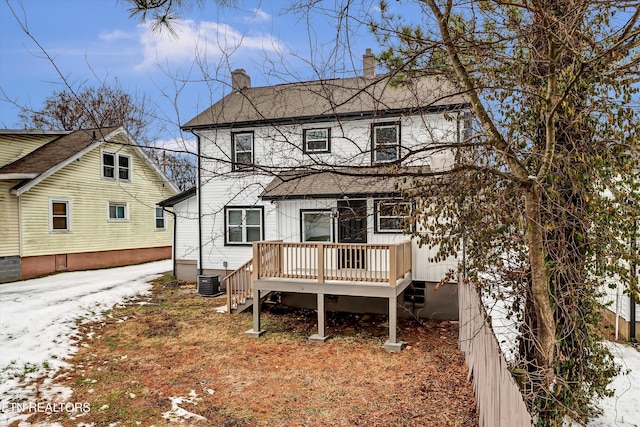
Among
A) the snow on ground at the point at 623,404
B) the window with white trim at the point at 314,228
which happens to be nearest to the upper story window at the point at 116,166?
the window with white trim at the point at 314,228

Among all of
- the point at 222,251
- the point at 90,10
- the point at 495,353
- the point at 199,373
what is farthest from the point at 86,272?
the point at 495,353

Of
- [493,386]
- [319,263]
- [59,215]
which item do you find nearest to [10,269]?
[59,215]

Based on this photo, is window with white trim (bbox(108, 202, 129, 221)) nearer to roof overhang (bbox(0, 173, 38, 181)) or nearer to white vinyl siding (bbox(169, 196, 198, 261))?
roof overhang (bbox(0, 173, 38, 181))

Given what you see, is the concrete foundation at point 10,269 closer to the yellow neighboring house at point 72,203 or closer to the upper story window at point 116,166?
the yellow neighboring house at point 72,203

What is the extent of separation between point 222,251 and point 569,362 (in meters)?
11.9

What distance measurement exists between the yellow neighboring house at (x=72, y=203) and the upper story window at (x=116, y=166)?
0.09 feet

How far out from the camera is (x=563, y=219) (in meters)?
3.85

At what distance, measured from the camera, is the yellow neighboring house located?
1599 centimetres

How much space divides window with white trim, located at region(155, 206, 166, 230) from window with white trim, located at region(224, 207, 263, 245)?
10.3m

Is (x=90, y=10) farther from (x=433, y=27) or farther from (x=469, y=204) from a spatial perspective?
(x=469, y=204)

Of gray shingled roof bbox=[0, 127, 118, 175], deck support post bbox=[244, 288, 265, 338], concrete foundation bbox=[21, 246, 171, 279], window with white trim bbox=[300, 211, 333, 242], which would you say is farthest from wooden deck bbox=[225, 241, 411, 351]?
concrete foundation bbox=[21, 246, 171, 279]

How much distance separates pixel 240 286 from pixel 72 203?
11084 millimetres

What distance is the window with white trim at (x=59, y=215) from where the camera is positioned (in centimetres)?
1734

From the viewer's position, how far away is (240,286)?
11867 mm
